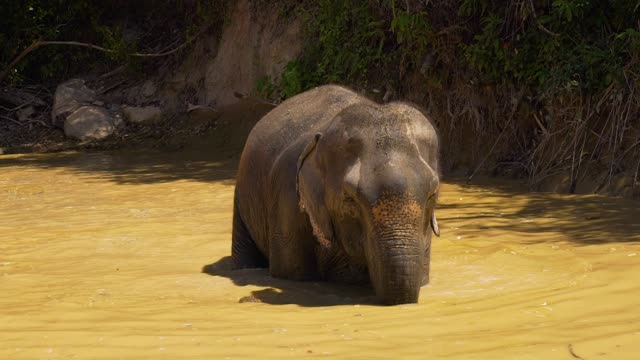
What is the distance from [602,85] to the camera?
11.2m

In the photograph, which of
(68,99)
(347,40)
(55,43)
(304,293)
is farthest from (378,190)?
(55,43)

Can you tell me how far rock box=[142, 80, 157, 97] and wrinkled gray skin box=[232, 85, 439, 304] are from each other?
37.9ft

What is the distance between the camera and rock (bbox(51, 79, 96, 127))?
18.6 meters

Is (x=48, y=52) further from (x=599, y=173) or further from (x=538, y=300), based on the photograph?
(x=538, y=300)

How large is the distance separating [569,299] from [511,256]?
6.03 ft

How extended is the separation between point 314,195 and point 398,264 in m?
0.87

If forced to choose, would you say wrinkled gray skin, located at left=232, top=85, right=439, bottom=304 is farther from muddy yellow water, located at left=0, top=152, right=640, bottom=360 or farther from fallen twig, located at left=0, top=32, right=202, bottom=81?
fallen twig, located at left=0, top=32, right=202, bottom=81

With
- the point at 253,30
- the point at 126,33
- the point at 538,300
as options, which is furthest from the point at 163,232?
the point at 126,33

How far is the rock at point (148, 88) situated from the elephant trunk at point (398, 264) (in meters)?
13.7

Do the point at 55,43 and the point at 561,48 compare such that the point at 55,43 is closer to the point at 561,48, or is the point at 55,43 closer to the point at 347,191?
the point at 561,48

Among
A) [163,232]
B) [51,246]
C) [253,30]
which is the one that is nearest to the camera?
[51,246]

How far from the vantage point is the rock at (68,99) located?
733 inches

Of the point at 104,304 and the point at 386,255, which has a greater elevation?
the point at 386,255

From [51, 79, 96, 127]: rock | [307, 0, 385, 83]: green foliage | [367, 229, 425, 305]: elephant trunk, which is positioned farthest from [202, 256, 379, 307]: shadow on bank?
[51, 79, 96, 127]: rock
